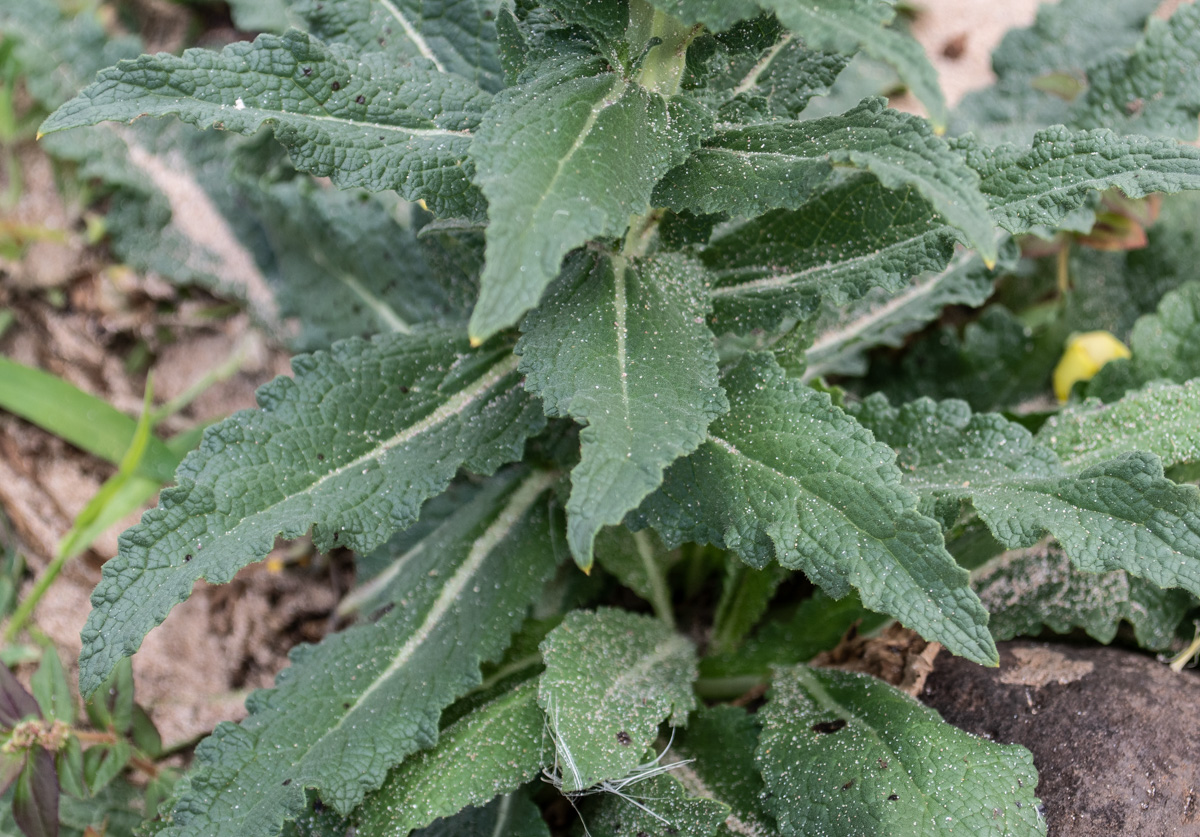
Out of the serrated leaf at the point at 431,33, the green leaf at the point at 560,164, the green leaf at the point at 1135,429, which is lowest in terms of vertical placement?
the green leaf at the point at 1135,429

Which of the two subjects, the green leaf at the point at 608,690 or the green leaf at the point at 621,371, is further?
the green leaf at the point at 608,690

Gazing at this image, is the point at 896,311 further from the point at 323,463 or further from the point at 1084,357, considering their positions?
the point at 323,463

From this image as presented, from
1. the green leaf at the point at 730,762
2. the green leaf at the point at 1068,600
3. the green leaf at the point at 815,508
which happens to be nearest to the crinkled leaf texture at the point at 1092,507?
the green leaf at the point at 815,508

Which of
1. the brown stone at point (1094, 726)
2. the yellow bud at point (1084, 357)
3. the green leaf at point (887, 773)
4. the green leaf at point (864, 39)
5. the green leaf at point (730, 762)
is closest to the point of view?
the green leaf at point (864, 39)

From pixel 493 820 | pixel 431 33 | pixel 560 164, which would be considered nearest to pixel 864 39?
pixel 560 164

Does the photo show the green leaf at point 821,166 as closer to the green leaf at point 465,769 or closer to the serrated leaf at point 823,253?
the serrated leaf at point 823,253

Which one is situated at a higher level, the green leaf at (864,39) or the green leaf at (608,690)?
the green leaf at (864,39)

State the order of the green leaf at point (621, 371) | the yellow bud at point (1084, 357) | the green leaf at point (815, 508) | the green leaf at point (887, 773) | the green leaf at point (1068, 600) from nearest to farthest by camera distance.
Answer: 1. the green leaf at point (621, 371)
2. the green leaf at point (815, 508)
3. the green leaf at point (887, 773)
4. the green leaf at point (1068, 600)
5. the yellow bud at point (1084, 357)
